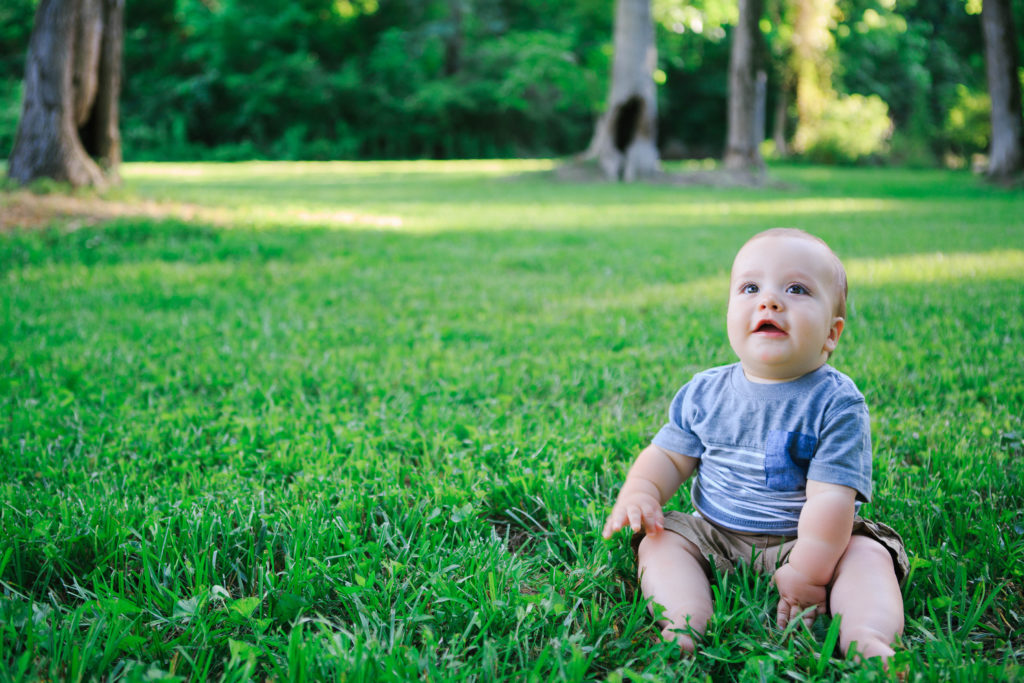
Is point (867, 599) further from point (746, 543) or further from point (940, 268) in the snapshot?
point (940, 268)

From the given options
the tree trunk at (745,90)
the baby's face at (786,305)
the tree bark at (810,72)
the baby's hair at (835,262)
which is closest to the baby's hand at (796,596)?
the baby's face at (786,305)

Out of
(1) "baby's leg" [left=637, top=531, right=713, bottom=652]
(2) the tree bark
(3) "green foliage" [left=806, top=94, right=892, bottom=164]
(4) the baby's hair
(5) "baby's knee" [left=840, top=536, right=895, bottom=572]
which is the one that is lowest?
(1) "baby's leg" [left=637, top=531, right=713, bottom=652]

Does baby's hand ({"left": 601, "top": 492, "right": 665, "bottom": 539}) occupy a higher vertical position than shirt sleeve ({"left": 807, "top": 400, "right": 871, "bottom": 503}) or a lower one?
lower

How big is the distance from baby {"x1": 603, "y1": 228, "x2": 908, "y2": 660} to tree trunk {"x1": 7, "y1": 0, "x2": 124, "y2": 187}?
9.13m

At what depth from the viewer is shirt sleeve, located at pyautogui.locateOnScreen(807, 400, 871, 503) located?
5.62 ft

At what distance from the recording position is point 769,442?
6.02 feet

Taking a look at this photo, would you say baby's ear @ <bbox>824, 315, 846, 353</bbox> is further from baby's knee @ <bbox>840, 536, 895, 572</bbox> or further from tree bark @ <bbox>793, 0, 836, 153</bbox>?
tree bark @ <bbox>793, 0, 836, 153</bbox>

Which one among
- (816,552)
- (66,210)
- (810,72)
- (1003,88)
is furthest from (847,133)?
(816,552)

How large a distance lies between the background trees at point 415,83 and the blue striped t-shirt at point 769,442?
1090 inches

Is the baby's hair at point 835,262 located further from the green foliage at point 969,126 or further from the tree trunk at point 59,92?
the green foliage at point 969,126

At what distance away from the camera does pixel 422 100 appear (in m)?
34.1

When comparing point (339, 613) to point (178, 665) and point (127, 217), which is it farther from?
point (127, 217)

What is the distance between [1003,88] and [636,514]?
59.1ft

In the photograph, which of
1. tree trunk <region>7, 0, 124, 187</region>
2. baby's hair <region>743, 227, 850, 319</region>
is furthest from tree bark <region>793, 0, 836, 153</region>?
baby's hair <region>743, 227, 850, 319</region>
